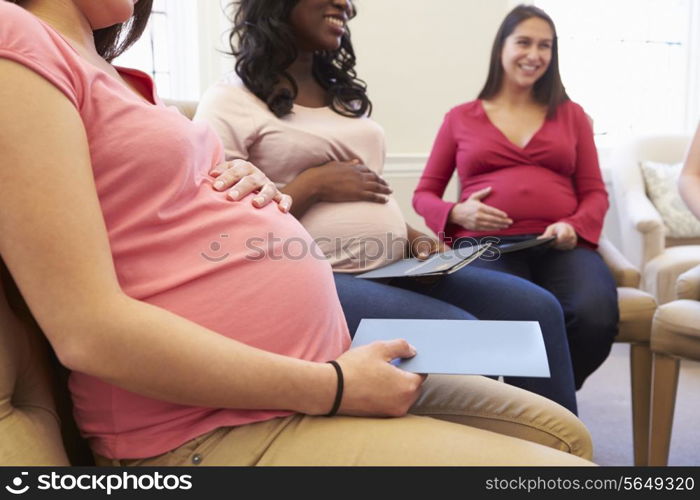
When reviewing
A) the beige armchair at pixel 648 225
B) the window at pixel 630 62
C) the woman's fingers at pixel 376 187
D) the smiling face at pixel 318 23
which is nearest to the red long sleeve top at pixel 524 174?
the woman's fingers at pixel 376 187

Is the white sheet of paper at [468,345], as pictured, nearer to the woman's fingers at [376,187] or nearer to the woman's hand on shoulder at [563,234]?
the woman's fingers at [376,187]

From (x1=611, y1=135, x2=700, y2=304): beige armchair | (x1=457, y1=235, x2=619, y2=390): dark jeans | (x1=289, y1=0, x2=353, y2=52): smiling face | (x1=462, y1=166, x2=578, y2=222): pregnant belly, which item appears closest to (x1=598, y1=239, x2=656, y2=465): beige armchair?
(x1=457, y1=235, x2=619, y2=390): dark jeans

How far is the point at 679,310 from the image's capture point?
65.1 inches

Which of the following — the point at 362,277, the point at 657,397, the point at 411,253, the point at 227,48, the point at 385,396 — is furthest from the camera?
the point at 227,48

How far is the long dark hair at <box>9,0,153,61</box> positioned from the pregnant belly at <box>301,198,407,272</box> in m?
0.55

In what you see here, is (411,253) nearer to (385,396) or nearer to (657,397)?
(657,397)

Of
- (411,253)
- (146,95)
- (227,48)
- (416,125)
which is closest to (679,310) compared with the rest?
(411,253)

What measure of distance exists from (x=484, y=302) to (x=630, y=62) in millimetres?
3182

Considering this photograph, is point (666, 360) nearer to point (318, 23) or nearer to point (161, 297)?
point (318, 23)

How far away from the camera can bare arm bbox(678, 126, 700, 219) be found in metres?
1.90

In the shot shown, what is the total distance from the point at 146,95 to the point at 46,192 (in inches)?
14.7

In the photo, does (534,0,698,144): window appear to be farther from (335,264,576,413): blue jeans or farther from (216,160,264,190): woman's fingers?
(216,160,264,190): woman's fingers

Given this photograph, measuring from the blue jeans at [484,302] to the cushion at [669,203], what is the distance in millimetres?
2012

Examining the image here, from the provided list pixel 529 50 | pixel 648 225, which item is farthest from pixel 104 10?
pixel 648 225
